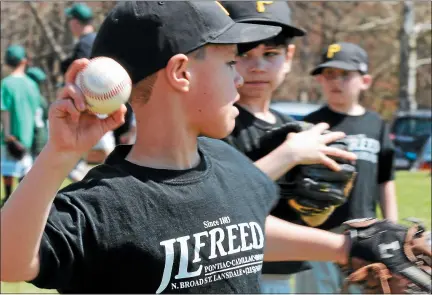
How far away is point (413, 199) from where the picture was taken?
1054 centimetres

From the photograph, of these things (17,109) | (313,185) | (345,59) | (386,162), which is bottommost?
(17,109)

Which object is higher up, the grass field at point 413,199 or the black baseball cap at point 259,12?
the black baseball cap at point 259,12

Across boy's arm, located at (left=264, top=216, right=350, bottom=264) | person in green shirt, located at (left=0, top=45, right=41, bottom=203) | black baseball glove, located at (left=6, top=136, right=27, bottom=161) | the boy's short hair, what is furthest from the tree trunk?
boy's arm, located at (left=264, top=216, right=350, bottom=264)

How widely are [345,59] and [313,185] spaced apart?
212 cm

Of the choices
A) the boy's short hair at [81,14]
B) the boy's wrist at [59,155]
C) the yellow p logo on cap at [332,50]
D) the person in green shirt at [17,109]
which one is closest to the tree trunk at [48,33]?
the person in green shirt at [17,109]

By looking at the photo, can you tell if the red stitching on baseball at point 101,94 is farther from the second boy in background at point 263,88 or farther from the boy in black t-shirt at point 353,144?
the boy in black t-shirt at point 353,144

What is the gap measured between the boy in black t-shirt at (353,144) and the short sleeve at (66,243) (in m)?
2.39

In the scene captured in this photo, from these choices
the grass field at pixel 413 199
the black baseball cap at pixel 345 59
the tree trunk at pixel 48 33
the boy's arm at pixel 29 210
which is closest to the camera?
the boy's arm at pixel 29 210

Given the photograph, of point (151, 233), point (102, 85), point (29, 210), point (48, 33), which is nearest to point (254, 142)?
point (151, 233)

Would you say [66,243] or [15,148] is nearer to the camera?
[66,243]

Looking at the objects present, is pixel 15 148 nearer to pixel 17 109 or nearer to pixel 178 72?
pixel 17 109

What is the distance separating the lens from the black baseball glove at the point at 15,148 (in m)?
9.73

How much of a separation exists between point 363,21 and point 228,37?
87.3 ft

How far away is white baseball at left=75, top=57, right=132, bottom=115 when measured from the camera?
1.93 metres
